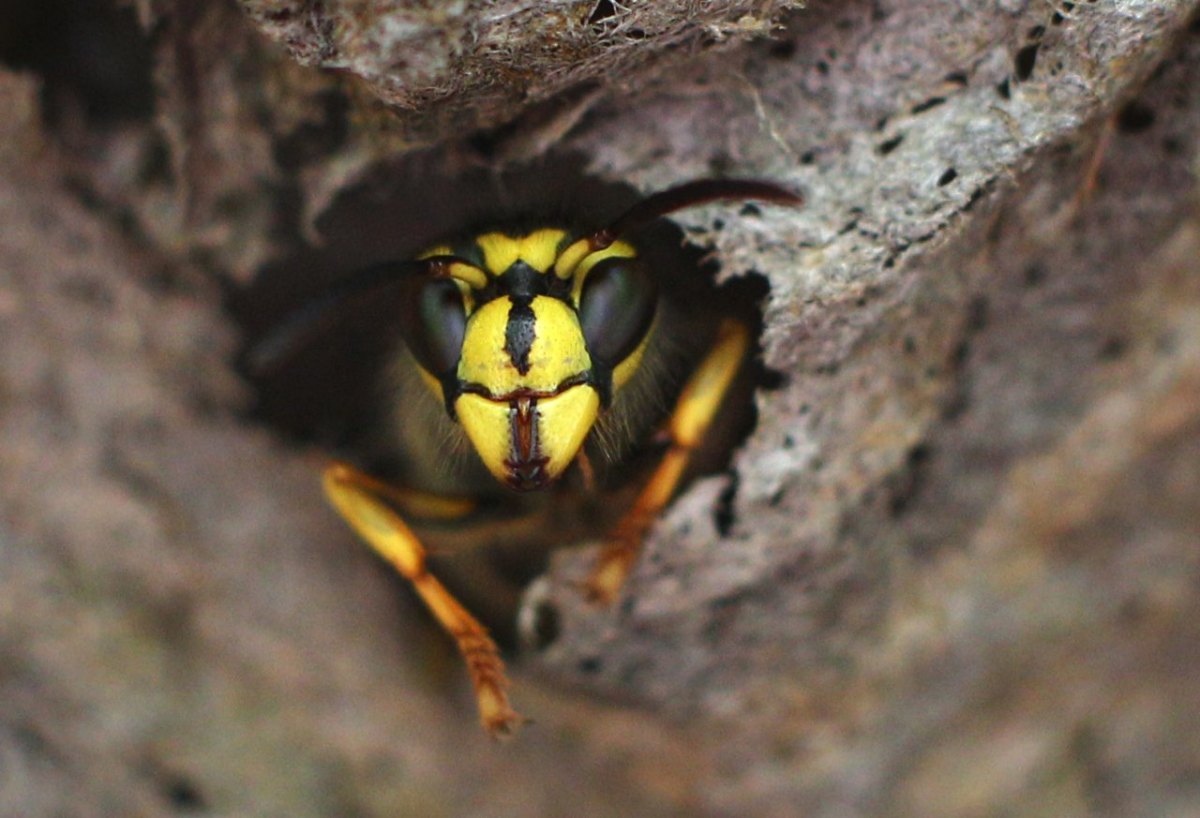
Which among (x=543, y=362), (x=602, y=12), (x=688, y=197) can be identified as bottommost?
(x=543, y=362)

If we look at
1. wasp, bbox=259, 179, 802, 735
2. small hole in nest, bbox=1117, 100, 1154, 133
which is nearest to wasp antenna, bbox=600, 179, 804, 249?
wasp, bbox=259, 179, 802, 735

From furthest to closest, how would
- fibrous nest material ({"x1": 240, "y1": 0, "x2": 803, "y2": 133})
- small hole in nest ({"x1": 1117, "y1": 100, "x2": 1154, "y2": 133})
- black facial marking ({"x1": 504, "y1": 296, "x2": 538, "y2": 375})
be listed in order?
small hole in nest ({"x1": 1117, "y1": 100, "x2": 1154, "y2": 133}) < black facial marking ({"x1": 504, "y1": 296, "x2": 538, "y2": 375}) < fibrous nest material ({"x1": 240, "y1": 0, "x2": 803, "y2": 133})

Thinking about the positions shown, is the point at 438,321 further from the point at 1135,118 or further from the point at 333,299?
the point at 1135,118

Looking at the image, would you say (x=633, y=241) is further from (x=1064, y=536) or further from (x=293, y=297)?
(x=1064, y=536)

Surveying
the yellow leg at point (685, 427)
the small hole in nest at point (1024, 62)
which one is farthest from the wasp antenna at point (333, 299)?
the small hole in nest at point (1024, 62)

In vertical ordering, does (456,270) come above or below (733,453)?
above

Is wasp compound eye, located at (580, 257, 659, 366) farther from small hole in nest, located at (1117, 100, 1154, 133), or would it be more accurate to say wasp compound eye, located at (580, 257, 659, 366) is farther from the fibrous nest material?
small hole in nest, located at (1117, 100, 1154, 133)

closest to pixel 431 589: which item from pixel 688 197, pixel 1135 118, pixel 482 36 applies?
pixel 688 197
